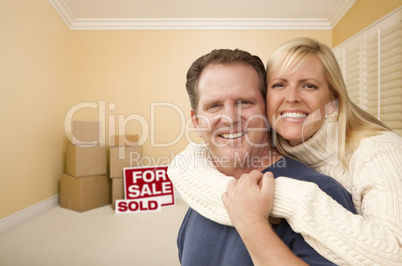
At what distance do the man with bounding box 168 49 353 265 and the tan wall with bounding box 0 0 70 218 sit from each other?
98.5 inches

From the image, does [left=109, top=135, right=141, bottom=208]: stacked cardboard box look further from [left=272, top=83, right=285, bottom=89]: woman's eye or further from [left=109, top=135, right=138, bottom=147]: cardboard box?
[left=272, top=83, right=285, bottom=89]: woman's eye

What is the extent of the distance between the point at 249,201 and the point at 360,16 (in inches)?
147

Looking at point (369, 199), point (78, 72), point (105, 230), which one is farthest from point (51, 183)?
point (369, 199)

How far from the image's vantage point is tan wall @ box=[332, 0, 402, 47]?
2.99m

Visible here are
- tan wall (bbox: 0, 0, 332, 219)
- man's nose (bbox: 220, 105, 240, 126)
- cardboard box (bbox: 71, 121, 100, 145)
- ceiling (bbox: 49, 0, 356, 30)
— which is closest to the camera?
man's nose (bbox: 220, 105, 240, 126)

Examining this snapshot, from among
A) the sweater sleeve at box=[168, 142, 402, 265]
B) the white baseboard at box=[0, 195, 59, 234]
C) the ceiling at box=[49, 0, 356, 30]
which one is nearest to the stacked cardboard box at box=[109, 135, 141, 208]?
the white baseboard at box=[0, 195, 59, 234]

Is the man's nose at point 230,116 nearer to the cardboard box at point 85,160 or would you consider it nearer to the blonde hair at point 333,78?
the blonde hair at point 333,78

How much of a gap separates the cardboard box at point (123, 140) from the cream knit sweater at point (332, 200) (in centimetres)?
284

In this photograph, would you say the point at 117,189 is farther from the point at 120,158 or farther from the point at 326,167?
the point at 326,167

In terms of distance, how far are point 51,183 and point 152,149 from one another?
4.70 ft

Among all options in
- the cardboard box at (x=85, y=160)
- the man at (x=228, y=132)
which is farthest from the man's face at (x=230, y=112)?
the cardboard box at (x=85, y=160)

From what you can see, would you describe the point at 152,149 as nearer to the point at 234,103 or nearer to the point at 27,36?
the point at 27,36

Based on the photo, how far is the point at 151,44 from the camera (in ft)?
14.3

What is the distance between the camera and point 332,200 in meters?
0.66
